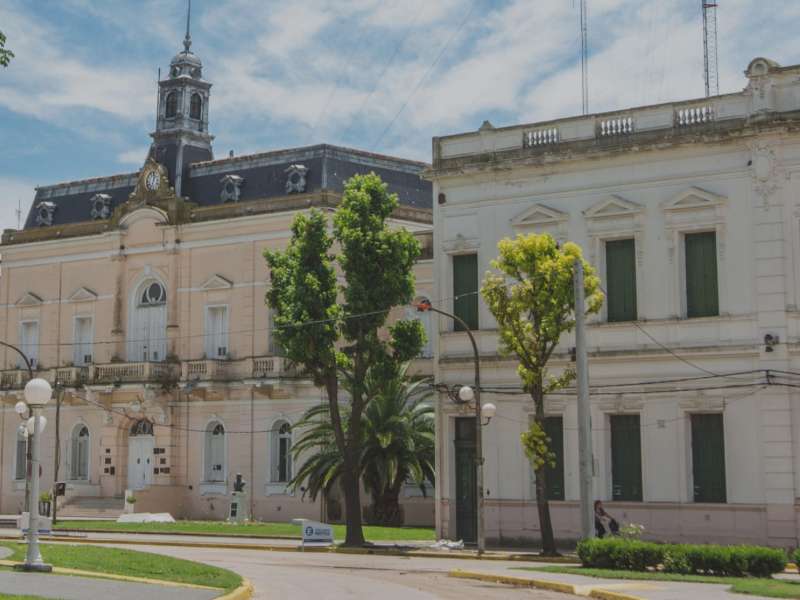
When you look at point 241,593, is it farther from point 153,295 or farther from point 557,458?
point 153,295

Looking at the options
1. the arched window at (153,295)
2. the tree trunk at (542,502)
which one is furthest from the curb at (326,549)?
the arched window at (153,295)

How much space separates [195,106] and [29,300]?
1149 cm

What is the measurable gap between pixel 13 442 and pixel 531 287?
33.8 metres

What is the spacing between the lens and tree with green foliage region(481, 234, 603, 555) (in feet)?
102

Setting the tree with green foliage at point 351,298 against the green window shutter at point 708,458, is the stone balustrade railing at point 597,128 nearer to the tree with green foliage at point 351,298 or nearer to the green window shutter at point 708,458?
the tree with green foliage at point 351,298

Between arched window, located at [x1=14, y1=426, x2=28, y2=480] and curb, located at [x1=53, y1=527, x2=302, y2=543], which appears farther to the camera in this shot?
arched window, located at [x1=14, y1=426, x2=28, y2=480]

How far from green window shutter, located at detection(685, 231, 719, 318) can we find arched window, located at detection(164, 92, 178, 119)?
3074 cm

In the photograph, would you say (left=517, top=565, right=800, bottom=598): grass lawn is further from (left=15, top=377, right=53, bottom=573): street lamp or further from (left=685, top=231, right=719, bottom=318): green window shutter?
(left=15, top=377, right=53, bottom=573): street lamp

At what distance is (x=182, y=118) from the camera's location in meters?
58.1

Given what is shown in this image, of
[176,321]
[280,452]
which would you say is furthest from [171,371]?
[280,452]

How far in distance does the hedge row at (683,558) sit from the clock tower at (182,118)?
34802 mm

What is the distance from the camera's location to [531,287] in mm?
31281

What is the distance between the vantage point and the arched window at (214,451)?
2064 inches

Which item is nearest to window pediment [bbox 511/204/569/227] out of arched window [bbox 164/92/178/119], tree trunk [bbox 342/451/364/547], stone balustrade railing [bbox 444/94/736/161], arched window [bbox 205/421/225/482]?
stone balustrade railing [bbox 444/94/736/161]
